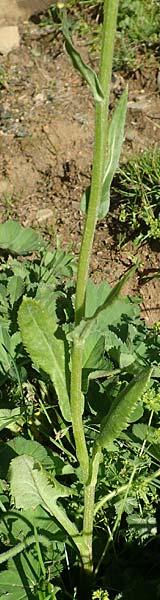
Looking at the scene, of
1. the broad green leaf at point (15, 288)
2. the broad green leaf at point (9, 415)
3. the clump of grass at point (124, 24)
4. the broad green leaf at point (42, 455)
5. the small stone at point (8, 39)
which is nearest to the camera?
the broad green leaf at point (42, 455)

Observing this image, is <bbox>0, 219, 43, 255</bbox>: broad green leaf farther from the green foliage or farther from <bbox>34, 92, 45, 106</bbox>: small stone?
<bbox>34, 92, 45, 106</bbox>: small stone

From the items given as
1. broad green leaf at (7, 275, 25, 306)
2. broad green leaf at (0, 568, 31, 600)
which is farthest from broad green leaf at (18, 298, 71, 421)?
broad green leaf at (7, 275, 25, 306)

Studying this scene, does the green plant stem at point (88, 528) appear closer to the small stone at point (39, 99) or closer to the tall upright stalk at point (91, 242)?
the tall upright stalk at point (91, 242)

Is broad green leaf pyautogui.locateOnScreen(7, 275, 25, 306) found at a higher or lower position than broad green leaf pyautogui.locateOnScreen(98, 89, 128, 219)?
lower

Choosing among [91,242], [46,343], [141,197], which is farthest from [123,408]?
[141,197]

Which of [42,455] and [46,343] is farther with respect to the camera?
[42,455]

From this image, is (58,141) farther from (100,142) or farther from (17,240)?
(100,142)

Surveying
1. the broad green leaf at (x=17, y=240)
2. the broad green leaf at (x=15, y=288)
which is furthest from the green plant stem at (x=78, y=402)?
the broad green leaf at (x=17, y=240)
